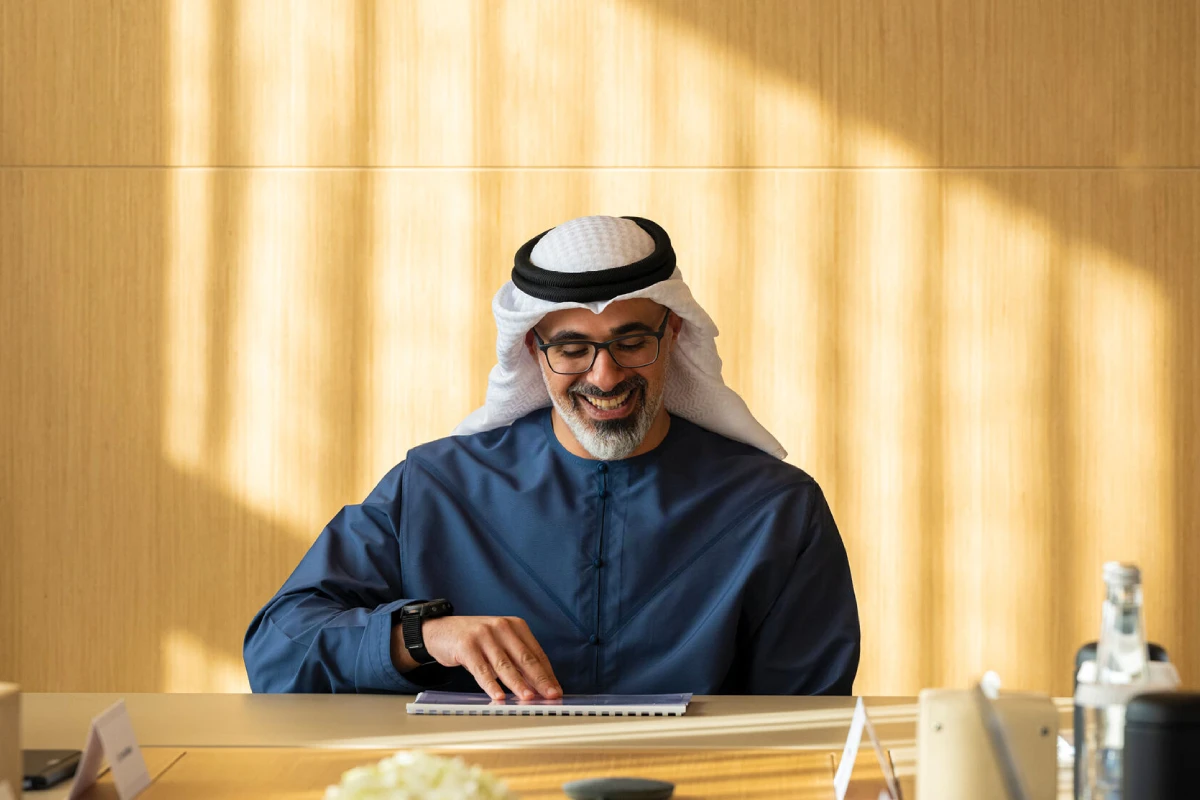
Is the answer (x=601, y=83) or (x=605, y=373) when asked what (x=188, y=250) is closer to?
(x=601, y=83)

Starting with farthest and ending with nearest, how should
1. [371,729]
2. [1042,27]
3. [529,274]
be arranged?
[1042,27] < [529,274] < [371,729]

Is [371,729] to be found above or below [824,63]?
below

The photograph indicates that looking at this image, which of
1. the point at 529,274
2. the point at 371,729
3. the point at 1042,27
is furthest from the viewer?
the point at 1042,27

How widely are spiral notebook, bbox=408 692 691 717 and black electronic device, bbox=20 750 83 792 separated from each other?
49 centimetres

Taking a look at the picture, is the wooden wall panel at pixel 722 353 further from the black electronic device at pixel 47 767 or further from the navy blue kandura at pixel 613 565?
the black electronic device at pixel 47 767

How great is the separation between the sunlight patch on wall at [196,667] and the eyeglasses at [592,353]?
213 centimetres

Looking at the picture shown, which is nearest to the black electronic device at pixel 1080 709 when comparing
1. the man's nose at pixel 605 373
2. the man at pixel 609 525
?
the man at pixel 609 525

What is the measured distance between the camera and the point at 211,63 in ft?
13.7

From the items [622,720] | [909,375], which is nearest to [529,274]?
[622,720]

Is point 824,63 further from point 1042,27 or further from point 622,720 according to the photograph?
point 622,720

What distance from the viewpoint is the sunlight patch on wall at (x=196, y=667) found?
13.9 feet

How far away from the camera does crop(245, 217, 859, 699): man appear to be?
2.51 meters

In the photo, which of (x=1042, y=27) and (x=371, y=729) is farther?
(x=1042, y=27)

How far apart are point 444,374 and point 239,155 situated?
95 centimetres
